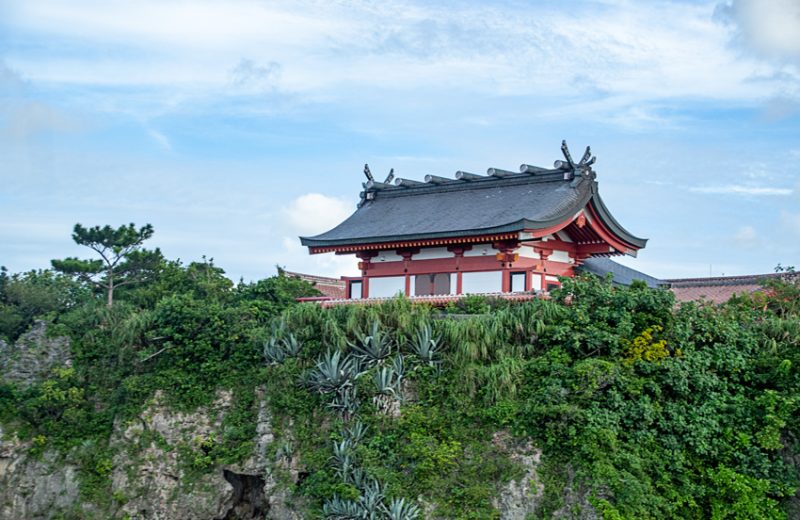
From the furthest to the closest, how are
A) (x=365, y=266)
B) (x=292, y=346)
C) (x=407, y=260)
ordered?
1. (x=365, y=266)
2. (x=407, y=260)
3. (x=292, y=346)

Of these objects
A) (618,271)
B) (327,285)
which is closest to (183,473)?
(327,285)

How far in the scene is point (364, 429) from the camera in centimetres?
2230

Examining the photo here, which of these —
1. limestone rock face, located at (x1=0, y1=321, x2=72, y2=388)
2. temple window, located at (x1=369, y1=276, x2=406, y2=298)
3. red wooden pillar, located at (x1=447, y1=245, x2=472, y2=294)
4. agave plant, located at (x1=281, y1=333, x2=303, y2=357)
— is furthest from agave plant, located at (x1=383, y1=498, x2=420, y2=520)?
limestone rock face, located at (x1=0, y1=321, x2=72, y2=388)

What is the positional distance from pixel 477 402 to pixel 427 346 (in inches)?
76.7

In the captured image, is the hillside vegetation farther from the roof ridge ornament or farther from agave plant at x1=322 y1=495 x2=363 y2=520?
the roof ridge ornament

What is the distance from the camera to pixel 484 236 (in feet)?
84.7

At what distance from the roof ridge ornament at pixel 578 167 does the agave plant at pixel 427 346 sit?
7750 millimetres

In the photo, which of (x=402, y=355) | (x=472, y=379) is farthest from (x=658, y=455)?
(x=402, y=355)

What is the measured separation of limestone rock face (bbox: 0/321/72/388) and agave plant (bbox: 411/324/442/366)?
11.3 metres

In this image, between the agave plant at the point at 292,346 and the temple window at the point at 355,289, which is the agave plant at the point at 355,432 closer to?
the agave plant at the point at 292,346

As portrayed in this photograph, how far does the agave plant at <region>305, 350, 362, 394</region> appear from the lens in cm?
2320

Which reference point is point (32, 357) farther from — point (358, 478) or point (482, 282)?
point (482, 282)

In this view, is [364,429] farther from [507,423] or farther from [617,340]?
[617,340]

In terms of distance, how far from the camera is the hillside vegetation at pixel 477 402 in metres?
20.4
